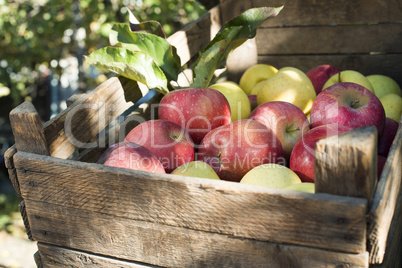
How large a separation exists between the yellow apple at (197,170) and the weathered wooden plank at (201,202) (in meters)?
0.25

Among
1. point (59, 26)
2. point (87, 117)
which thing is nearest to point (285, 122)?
point (87, 117)

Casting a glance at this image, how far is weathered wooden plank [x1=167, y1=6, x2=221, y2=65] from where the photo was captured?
1.87 m

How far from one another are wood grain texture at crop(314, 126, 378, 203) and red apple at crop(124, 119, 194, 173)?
0.59 meters

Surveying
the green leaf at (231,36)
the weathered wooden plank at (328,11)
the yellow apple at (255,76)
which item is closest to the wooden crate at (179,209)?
the green leaf at (231,36)

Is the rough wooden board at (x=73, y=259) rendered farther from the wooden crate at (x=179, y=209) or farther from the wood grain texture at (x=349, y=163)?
the wood grain texture at (x=349, y=163)

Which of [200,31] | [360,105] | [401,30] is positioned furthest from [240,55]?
[360,105]

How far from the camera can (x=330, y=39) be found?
2.04 meters

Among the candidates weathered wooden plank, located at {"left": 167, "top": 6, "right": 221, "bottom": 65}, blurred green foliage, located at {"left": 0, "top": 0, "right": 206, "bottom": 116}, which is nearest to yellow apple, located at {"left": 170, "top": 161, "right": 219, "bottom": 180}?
weathered wooden plank, located at {"left": 167, "top": 6, "right": 221, "bottom": 65}

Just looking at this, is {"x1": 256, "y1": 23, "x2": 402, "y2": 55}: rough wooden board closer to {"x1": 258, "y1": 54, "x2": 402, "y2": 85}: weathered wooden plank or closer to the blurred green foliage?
{"x1": 258, "y1": 54, "x2": 402, "y2": 85}: weathered wooden plank

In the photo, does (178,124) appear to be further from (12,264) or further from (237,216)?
(12,264)

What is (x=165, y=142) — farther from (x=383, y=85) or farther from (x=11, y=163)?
(x=383, y=85)

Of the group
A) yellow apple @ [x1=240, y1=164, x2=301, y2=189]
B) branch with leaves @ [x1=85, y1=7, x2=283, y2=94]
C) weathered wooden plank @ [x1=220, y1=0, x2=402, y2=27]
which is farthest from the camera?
weathered wooden plank @ [x1=220, y1=0, x2=402, y2=27]

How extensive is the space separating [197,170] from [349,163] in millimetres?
507

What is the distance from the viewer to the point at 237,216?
0.92 m
